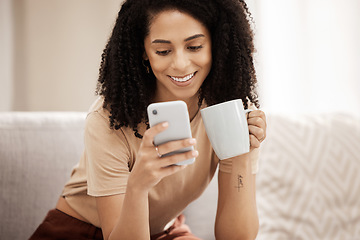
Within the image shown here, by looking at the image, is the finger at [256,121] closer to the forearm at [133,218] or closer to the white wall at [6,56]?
the forearm at [133,218]

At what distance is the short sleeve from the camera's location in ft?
3.25

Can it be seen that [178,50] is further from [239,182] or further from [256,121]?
[239,182]

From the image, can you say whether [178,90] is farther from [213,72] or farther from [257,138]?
[257,138]

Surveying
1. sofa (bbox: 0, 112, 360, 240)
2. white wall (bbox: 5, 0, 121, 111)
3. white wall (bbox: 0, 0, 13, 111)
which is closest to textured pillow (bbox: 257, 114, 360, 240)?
sofa (bbox: 0, 112, 360, 240)

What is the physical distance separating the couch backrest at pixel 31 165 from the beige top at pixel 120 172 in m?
0.17

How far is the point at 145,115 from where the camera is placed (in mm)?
1068

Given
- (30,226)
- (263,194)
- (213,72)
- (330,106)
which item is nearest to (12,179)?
(30,226)

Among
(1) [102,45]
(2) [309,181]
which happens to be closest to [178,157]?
(2) [309,181]

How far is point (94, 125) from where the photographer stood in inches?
40.5

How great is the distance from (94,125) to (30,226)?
1.73ft

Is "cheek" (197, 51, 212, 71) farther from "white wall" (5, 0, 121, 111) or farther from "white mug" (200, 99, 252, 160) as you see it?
"white wall" (5, 0, 121, 111)

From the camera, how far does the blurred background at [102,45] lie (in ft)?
6.70

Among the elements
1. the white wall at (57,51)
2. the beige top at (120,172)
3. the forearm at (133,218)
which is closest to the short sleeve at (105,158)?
the beige top at (120,172)

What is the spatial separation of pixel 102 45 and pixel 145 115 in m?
1.17
